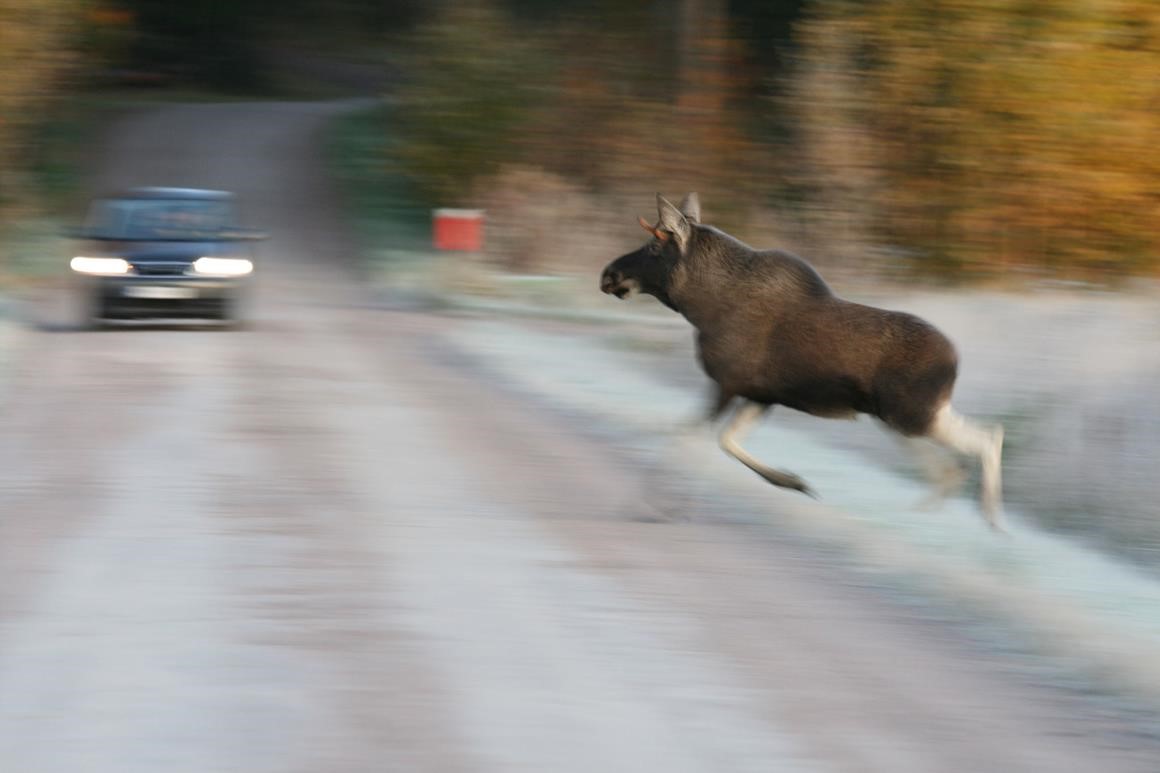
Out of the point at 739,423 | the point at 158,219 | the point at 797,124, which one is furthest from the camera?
the point at 797,124

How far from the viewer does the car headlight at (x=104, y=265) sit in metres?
18.5

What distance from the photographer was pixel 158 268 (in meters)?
18.5

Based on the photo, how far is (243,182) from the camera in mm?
37219

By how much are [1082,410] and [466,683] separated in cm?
814

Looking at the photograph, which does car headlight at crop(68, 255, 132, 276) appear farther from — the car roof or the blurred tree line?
the blurred tree line

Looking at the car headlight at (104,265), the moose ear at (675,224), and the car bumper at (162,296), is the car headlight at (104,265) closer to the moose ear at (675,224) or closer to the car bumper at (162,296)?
the car bumper at (162,296)

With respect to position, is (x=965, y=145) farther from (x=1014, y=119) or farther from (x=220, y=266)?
(x=220, y=266)

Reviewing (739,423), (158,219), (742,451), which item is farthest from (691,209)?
(158,219)

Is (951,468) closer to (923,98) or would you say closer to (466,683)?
(466,683)

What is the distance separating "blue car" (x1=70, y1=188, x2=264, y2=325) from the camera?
18.5 metres

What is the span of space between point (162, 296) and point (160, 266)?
0.32 m

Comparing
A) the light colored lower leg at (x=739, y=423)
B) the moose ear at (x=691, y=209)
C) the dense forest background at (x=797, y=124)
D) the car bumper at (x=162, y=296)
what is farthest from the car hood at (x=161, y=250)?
the light colored lower leg at (x=739, y=423)

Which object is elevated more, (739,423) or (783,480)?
(739,423)

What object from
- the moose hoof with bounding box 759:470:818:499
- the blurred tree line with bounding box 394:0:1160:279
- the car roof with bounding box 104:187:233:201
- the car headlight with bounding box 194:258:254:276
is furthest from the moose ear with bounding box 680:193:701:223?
the blurred tree line with bounding box 394:0:1160:279
